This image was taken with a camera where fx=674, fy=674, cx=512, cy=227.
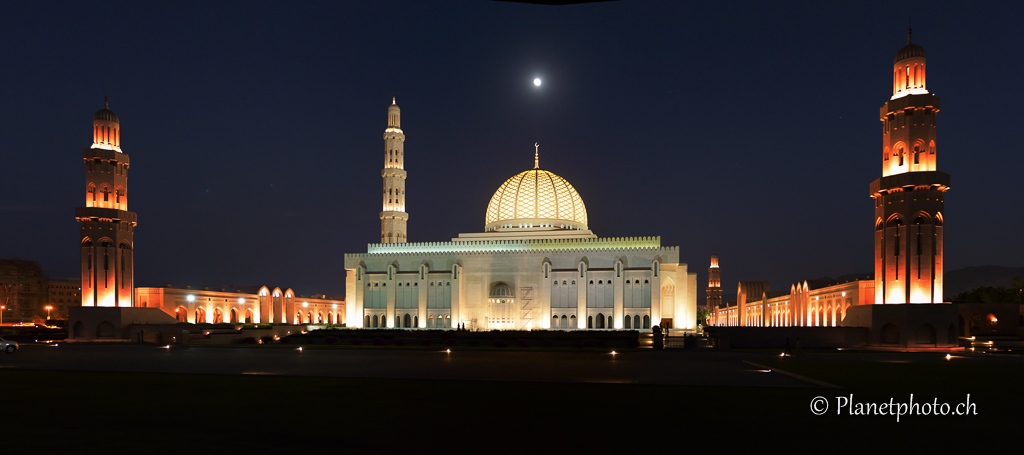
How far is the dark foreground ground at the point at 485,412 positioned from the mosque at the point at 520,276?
3576cm

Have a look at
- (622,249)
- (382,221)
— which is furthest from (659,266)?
(382,221)

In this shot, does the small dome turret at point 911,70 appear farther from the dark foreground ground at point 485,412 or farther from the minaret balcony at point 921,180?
the dark foreground ground at point 485,412

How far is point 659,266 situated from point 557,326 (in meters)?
9.47

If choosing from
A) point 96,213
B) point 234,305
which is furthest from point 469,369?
point 234,305

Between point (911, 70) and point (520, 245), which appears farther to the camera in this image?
point (520, 245)

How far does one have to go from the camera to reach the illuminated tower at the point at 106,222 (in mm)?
47312

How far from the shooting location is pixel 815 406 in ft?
36.3

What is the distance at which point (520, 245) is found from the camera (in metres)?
57.8

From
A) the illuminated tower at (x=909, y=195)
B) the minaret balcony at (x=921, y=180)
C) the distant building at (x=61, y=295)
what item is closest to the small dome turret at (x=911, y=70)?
the illuminated tower at (x=909, y=195)

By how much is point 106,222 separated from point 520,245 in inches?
1229

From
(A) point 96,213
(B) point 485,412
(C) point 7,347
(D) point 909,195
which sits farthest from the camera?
(A) point 96,213

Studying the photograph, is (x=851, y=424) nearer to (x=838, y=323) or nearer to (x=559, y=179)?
(x=838, y=323)

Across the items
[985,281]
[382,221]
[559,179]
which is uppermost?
[559,179]

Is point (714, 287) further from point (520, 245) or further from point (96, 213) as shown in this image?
point (96, 213)
